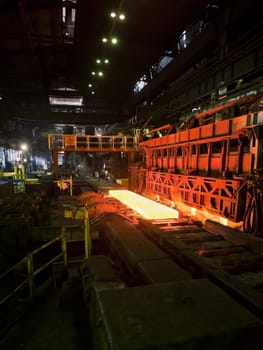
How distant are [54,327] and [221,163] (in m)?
5.93

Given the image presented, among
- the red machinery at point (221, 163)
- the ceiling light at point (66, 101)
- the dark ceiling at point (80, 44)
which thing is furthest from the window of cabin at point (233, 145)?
the ceiling light at point (66, 101)

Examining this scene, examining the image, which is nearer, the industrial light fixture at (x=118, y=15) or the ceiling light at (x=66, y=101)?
the industrial light fixture at (x=118, y=15)

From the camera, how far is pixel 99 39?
49.5ft

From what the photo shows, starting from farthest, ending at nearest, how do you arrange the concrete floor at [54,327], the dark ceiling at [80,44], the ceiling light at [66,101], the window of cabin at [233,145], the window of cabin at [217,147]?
the ceiling light at [66,101] < the dark ceiling at [80,44] < the window of cabin at [217,147] < the window of cabin at [233,145] < the concrete floor at [54,327]

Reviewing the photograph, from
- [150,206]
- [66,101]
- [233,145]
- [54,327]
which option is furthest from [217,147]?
[66,101]

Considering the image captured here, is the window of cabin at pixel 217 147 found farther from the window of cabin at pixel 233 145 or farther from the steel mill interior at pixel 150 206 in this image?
the window of cabin at pixel 233 145

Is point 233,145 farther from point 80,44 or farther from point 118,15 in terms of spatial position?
point 80,44

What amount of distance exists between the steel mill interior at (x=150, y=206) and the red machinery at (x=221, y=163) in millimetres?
43

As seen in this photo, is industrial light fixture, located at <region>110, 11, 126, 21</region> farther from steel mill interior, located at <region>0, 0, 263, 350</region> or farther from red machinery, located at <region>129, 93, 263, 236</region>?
red machinery, located at <region>129, 93, 263, 236</region>

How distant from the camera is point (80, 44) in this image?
50.6 ft

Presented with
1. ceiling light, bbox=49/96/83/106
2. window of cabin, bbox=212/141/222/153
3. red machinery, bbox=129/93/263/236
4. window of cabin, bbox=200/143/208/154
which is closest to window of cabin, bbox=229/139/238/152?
red machinery, bbox=129/93/263/236

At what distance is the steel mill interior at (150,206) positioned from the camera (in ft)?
6.35

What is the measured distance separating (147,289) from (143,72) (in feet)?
69.7

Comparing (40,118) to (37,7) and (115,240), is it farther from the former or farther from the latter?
(115,240)
